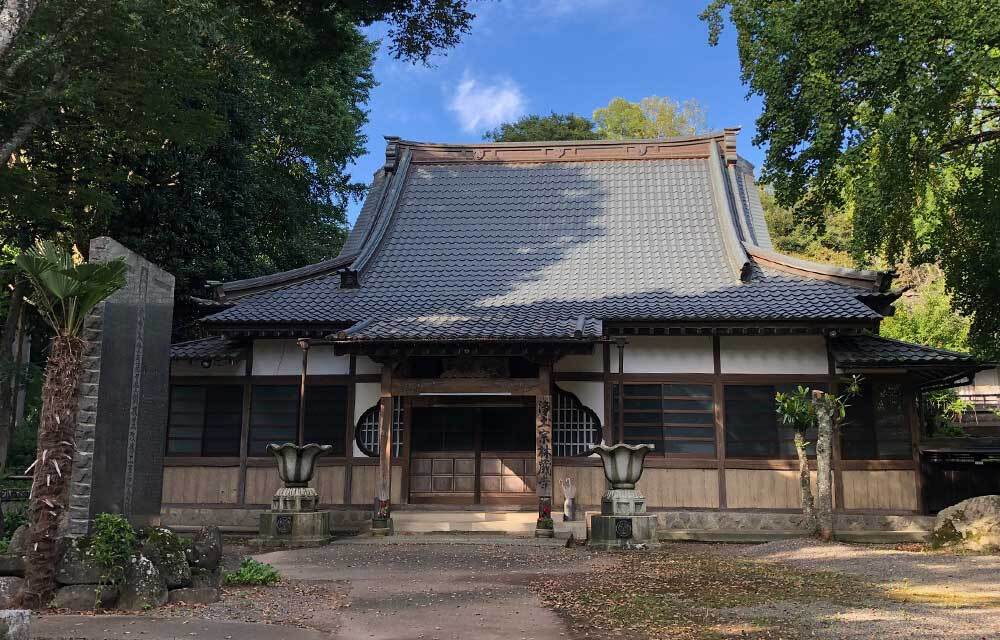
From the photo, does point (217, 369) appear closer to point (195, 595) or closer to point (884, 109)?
point (195, 595)

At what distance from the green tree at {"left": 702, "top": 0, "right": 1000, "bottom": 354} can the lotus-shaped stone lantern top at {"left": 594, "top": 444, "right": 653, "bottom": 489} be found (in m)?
5.49

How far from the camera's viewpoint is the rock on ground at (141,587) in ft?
21.8

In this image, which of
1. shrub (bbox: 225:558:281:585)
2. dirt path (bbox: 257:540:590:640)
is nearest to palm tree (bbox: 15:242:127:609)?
shrub (bbox: 225:558:281:585)

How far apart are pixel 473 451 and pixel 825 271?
7546 millimetres

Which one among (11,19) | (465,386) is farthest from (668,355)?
(11,19)

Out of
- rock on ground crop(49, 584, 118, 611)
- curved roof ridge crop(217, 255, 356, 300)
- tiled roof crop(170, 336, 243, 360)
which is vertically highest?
curved roof ridge crop(217, 255, 356, 300)

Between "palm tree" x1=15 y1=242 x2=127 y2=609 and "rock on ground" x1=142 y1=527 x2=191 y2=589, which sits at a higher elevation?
"palm tree" x1=15 y1=242 x2=127 y2=609

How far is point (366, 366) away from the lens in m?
14.1

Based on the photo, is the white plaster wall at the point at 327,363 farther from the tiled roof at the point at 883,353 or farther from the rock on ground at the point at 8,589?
the tiled roof at the point at 883,353

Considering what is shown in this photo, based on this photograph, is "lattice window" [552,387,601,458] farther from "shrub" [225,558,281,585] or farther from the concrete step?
"shrub" [225,558,281,585]

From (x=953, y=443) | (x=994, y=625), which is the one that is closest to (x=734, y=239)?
(x=953, y=443)

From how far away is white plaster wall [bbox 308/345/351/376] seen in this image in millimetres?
14172

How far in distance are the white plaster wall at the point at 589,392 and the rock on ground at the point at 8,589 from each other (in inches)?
355

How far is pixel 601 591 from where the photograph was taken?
7914 mm
